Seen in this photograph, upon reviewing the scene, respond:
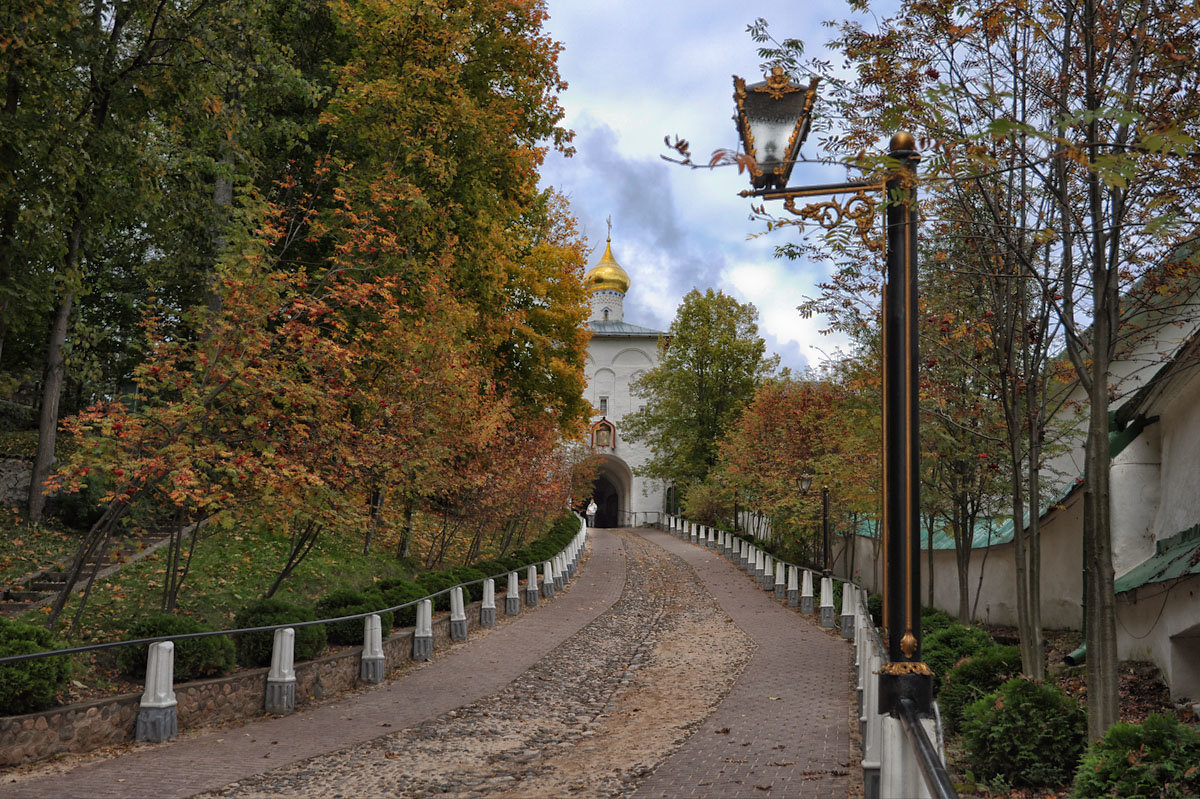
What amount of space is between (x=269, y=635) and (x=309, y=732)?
174 centimetres

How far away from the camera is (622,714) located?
37.6 ft

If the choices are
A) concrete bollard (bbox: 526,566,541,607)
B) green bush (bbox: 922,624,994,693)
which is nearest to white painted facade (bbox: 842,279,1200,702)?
green bush (bbox: 922,624,994,693)

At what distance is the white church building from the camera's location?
6397cm

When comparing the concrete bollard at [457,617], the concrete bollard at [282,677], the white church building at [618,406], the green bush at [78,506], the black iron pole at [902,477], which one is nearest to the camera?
the black iron pole at [902,477]

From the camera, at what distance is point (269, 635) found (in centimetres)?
1102

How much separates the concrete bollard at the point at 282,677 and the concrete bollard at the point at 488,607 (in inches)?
299

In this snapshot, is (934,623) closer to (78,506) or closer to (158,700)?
(158,700)

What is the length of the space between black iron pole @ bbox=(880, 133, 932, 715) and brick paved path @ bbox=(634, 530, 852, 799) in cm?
333

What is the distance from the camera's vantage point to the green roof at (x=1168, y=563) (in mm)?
10227

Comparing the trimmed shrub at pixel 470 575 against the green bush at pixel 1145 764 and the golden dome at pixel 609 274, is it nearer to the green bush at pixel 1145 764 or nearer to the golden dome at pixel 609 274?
the green bush at pixel 1145 764

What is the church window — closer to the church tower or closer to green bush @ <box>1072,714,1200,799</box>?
the church tower

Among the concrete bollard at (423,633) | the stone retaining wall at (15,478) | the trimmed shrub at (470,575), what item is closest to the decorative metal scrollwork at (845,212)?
the concrete bollard at (423,633)

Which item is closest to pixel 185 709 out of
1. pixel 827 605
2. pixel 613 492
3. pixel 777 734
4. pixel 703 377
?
pixel 777 734

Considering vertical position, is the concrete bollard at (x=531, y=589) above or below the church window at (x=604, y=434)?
below
